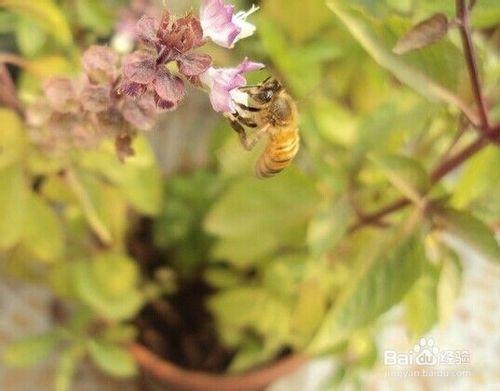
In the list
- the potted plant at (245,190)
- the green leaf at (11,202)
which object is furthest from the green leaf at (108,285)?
the green leaf at (11,202)

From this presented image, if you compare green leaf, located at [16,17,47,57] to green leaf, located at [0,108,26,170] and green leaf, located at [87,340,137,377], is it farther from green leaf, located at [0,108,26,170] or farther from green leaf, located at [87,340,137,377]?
green leaf, located at [87,340,137,377]

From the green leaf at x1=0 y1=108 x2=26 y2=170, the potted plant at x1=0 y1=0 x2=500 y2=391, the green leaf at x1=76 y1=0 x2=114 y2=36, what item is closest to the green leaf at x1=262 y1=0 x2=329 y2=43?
the potted plant at x1=0 y1=0 x2=500 y2=391

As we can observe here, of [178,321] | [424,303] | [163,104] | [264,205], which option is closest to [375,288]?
[424,303]

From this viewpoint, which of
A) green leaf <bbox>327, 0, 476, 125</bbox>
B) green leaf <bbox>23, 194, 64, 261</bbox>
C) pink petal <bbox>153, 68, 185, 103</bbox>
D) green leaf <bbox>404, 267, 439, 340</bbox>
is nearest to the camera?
pink petal <bbox>153, 68, 185, 103</bbox>

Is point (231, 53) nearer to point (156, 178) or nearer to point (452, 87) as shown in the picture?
point (156, 178)

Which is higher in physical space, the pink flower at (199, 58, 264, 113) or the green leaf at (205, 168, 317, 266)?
the pink flower at (199, 58, 264, 113)

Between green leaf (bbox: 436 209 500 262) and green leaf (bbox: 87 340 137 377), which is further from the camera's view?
green leaf (bbox: 87 340 137 377)

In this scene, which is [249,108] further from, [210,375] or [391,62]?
[210,375]
